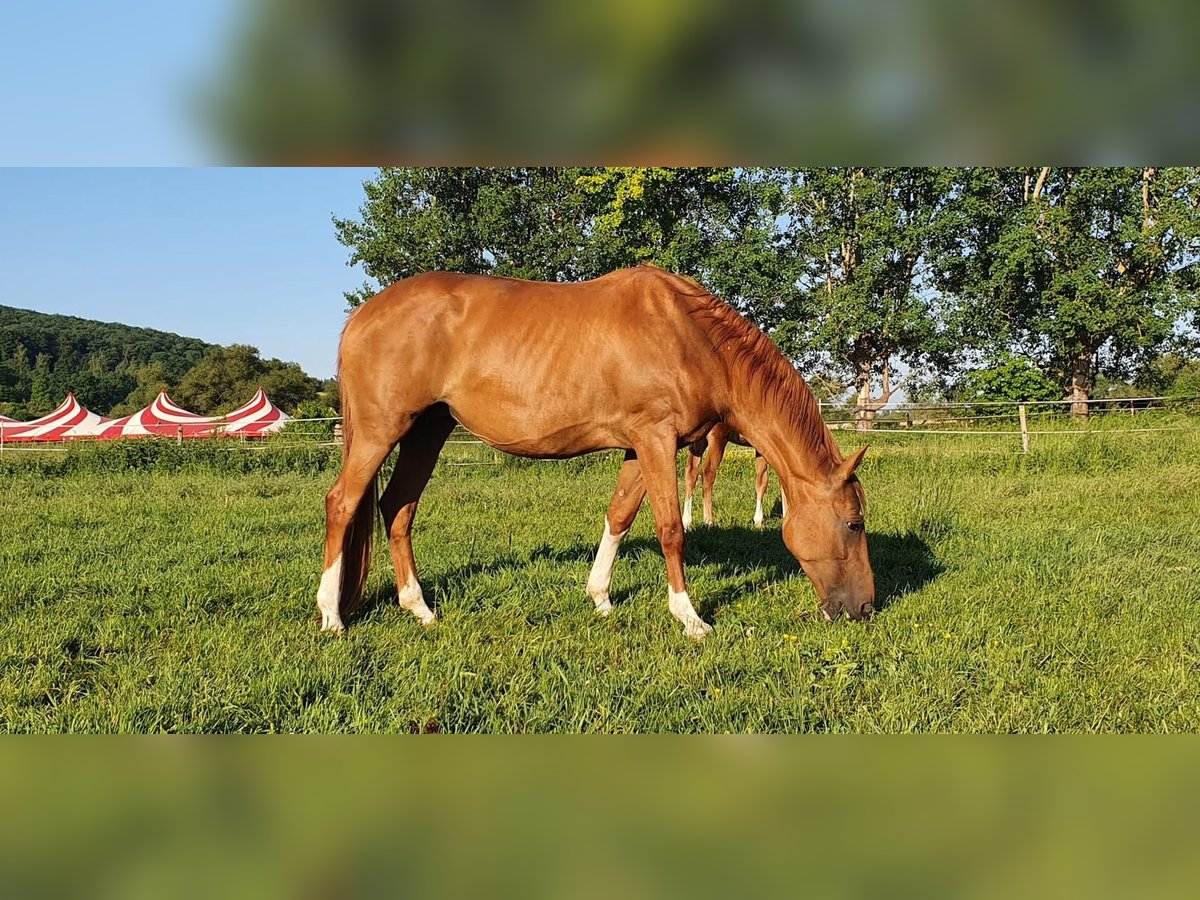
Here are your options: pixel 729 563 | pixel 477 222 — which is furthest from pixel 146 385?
pixel 729 563

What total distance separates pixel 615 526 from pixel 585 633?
1.04 m

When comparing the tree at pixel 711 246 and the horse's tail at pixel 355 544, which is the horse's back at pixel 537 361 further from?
the tree at pixel 711 246

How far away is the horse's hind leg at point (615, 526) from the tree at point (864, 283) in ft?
72.5

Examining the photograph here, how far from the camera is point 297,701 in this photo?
3.19 meters

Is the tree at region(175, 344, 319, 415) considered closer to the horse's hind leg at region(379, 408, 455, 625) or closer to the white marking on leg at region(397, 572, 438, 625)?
the horse's hind leg at region(379, 408, 455, 625)

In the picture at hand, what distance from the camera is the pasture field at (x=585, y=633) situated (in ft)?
10.3

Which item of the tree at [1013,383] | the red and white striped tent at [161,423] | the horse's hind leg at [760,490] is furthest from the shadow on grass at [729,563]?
the red and white striped tent at [161,423]

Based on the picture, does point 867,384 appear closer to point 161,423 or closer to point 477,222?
point 477,222

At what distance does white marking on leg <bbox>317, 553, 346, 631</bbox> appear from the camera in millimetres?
4398

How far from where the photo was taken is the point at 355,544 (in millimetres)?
4789

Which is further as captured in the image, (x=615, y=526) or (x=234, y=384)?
(x=234, y=384)

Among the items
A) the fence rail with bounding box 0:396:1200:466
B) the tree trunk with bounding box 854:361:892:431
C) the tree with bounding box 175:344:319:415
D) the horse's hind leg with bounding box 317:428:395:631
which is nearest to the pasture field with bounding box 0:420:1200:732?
the horse's hind leg with bounding box 317:428:395:631
